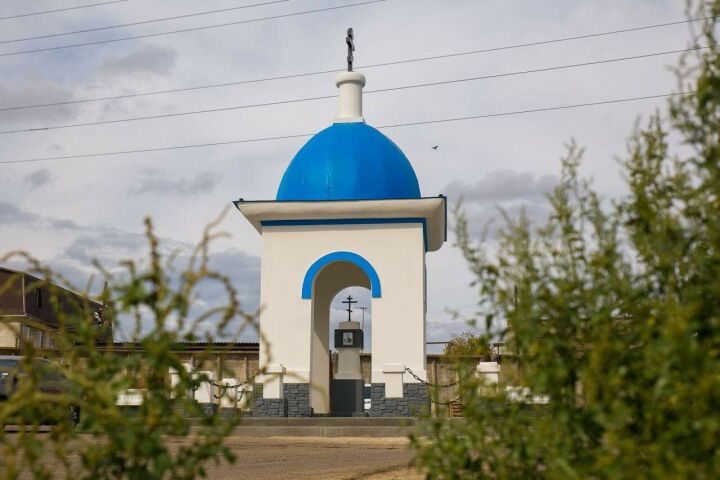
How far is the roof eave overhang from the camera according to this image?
18.3m

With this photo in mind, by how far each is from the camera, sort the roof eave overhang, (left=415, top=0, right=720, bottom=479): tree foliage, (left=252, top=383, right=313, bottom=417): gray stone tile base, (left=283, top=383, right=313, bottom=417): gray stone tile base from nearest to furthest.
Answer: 1. (left=415, top=0, right=720, bottom=479): tree foliage
2. (left=252, top=383, right=313, bottom=417): gray stone tile base
3. (left=283, top=383, right=313, bottom=417): gray stone tile base
4. the roof eave overhang

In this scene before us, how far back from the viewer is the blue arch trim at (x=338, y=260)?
18469 mm

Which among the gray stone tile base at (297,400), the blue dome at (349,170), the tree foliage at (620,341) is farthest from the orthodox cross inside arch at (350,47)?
the tree foliage at (620,341)

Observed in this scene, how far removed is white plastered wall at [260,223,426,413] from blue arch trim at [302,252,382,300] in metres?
0.09

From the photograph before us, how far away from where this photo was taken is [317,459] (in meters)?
10.6

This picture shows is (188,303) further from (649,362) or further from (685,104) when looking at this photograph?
(685,104)

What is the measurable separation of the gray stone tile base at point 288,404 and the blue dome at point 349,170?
15.5ft

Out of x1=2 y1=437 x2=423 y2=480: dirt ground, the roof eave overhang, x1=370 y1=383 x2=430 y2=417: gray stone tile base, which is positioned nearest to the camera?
x1=2 y1=437 x2=423 y2=480: dirt ground

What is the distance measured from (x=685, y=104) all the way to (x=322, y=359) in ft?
60.2

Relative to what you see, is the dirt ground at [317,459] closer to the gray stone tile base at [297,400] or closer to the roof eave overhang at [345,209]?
the gray stone tile base at [297,400]

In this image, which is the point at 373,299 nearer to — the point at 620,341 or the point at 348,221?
the point at 348,221

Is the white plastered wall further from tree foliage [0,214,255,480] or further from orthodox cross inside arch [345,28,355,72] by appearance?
tree foliage [0,214,255,480]

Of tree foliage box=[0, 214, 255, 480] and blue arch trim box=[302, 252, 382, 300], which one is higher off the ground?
blue arch trim box=[302, 252, 382, 300]

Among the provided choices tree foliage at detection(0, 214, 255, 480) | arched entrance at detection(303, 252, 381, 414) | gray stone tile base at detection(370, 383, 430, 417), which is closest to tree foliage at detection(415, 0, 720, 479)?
tree foliage at detection(0, 214, 255, 480)
